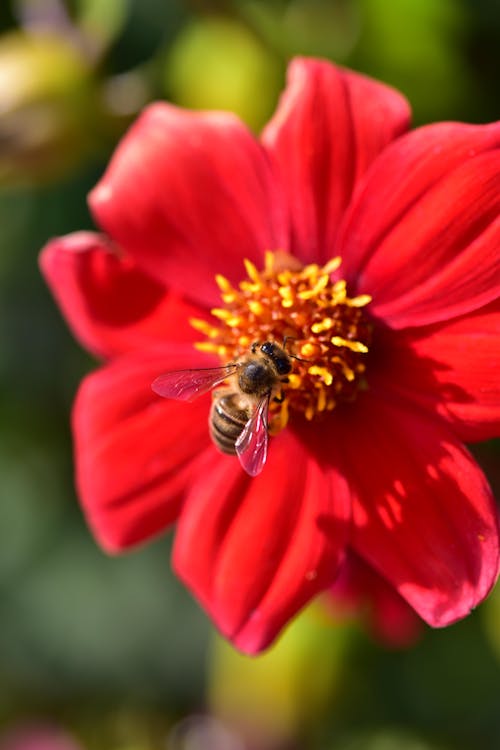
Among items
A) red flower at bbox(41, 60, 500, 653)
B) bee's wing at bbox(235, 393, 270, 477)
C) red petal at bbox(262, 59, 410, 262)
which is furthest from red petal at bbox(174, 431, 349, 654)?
red petal at bbox(262, 59, 410, 262)

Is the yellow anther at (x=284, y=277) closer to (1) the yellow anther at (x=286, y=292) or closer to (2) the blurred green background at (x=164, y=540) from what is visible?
(1) the yellow anther at (x=286, y=292)

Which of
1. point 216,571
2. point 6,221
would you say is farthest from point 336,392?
point 6,221

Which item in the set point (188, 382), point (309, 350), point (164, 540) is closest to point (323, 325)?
point (309, 350)

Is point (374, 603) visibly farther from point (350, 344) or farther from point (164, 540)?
point (164, 540)

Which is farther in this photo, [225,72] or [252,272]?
[225,72]

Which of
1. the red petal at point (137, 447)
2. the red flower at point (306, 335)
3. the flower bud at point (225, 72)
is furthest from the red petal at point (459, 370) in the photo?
the flower bud at point (225, 72)

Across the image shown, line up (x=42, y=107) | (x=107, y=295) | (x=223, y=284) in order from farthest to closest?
(x=42, y=107)
(x=107, y=295)
(x=223, y=284)
